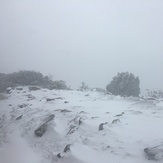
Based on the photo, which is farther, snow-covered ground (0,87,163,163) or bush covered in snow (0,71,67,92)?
bush covered in snow (0,71,67,92)

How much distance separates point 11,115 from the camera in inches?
267

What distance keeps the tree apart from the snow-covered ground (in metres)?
6.56

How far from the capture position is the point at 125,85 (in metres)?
13.0

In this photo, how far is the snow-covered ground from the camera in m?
3.72

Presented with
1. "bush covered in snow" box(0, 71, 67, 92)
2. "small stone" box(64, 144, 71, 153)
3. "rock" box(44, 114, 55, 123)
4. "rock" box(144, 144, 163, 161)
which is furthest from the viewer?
"bush covered in snow" box(0, 71, 67, 92)

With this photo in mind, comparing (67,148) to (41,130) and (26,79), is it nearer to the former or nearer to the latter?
(41,130)

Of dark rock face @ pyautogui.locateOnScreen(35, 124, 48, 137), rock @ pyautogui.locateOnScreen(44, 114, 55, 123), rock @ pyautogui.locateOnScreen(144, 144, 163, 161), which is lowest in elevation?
dark rock face @ pyautogui.locateOnScreen(35, 124, 48, 137)

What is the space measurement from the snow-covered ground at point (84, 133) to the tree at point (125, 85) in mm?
6564

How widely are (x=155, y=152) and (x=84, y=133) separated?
1409 millimetres

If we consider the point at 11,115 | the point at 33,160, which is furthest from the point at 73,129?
the point at 11,115

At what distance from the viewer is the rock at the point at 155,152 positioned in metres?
3.34

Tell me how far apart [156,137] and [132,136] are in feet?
1.22

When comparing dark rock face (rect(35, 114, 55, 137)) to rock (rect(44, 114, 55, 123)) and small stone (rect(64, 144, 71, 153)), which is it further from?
small stone (rect(64, 144, 71, 153))

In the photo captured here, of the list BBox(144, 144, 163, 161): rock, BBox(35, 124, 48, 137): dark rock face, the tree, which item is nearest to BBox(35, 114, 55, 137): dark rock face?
BBox(35, 124, 48, 137): dark rock face
